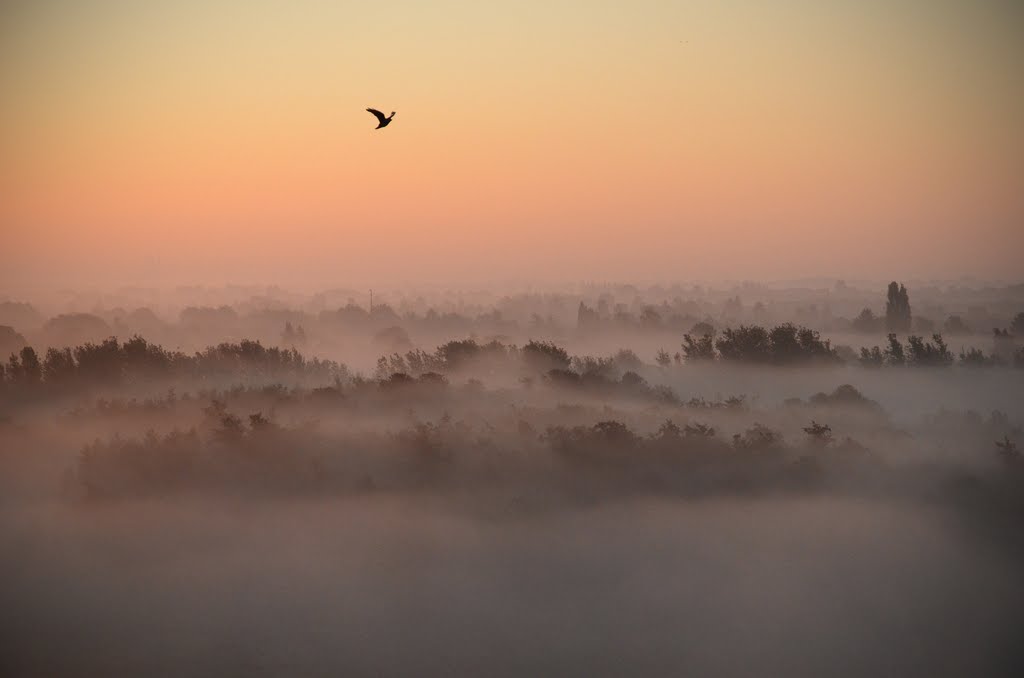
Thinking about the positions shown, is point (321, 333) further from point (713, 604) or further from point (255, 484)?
point (713, 604)

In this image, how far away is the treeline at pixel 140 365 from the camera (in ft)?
246

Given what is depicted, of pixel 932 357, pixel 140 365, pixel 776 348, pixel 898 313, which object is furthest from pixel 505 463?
pixel 898 313

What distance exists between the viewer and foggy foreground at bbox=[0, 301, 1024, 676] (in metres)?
47.8

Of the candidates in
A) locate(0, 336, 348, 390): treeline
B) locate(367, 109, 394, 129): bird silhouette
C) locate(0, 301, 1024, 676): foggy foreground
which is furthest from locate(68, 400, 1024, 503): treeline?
locate(367, 109, 394, 129): bird silhouette

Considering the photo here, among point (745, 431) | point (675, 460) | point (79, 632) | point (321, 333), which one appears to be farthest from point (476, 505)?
point (321, 333)

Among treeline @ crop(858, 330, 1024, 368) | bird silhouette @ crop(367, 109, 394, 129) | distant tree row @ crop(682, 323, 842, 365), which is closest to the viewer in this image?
bird silhouette @ crop(367, 109, 394, 129)

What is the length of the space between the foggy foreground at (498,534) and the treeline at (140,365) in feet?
1.94

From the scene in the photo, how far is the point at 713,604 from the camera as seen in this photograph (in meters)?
52.7

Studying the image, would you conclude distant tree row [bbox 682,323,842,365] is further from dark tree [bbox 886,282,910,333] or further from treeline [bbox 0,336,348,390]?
treeline [bbox 0,336,348,390]

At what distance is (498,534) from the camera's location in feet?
190

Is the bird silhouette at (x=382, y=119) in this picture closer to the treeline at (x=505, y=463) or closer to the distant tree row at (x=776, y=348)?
the treeline at (x=505, y=463)

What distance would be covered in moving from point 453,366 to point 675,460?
115ft

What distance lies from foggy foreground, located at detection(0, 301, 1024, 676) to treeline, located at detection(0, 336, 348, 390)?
59cm

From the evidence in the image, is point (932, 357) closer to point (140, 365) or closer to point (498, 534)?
point (498, 534)
